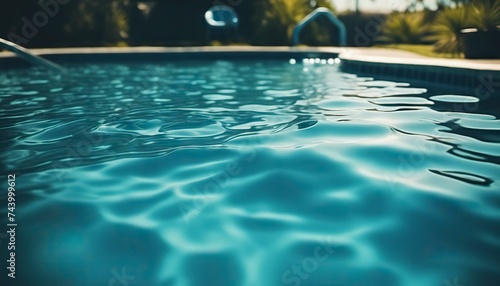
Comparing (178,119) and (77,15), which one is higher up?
(77,15)

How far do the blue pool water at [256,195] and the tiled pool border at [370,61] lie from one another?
1.37 metres

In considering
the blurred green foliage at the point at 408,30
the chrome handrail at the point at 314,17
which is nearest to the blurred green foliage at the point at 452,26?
the chrome handrail at the point at 314,17

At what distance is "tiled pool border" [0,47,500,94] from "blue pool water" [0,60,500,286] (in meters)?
1.37

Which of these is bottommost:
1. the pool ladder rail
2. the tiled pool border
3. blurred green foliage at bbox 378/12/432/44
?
the tiled pool border

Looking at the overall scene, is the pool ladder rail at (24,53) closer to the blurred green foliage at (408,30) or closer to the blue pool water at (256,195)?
the blue pool water at (256,195)

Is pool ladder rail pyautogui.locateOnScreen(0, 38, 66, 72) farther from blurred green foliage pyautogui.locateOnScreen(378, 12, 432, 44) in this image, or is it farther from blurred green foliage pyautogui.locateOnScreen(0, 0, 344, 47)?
blurred green foliage pyautogui.locateOnScreen(378, 12, 432, 44)

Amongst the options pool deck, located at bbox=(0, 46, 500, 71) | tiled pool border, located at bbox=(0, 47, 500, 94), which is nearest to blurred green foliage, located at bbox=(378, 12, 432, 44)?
pool deck, located at bbox=(0, 46, 500, 71)

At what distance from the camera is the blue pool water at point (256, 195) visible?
6.71 feet

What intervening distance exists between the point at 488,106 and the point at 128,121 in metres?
4.36

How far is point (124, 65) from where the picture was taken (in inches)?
424

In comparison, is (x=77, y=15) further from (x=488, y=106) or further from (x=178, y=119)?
(x=488, y=106)

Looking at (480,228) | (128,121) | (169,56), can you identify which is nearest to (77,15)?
(169,56)

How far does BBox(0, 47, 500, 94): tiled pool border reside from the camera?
6.42 meters

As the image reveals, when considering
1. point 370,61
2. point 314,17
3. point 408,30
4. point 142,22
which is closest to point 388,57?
point 370,61
